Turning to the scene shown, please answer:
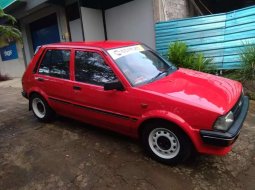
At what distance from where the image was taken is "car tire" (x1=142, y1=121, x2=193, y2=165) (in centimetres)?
331

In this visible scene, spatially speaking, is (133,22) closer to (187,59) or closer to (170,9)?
(170,9)

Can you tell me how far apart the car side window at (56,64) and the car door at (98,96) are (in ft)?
0.80

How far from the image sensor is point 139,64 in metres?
4.07

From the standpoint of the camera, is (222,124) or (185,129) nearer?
(222,124)

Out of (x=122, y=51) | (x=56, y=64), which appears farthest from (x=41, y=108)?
(x=122, y=51)

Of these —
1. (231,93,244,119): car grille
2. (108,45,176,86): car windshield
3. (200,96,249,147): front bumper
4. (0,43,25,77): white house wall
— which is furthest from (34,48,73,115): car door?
(0,43,25,77): white house wall

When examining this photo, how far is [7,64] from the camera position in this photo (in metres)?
15.0

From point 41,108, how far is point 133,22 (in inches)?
205

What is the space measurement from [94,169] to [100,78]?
4.41 feet

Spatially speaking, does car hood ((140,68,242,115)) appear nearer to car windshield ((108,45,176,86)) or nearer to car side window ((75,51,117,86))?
car windshield ((108,45,176,86))

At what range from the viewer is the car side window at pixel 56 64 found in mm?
4547

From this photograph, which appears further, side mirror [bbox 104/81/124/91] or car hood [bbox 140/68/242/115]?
side mirror [bbox 104/81/124/91]

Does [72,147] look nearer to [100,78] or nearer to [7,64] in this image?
[100,78]

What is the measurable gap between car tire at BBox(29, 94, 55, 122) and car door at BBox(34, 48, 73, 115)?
0.67 ft
